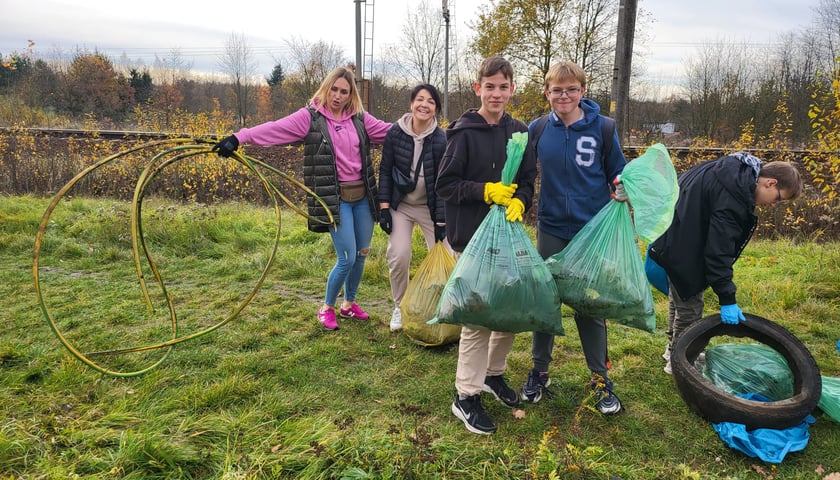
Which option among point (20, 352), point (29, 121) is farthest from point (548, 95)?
point (29, 121)

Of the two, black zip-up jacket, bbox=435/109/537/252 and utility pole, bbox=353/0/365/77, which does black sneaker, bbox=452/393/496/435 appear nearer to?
black zip-up jacket, bbox=435/109/537/252

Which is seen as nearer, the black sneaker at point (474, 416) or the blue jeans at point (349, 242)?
the black sneaker at point (474, 416)

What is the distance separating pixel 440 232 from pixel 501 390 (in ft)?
3.80

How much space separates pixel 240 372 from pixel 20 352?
1352 mm

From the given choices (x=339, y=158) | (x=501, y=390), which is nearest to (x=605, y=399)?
(x=501, y=390)

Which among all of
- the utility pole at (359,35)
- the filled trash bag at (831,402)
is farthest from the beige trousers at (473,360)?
the utility pole at (359,35)

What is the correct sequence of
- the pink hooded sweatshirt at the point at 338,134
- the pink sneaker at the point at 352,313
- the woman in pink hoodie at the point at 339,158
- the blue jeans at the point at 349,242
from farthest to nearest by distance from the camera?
the pink sneaker at the point at 352,313, the blue jeans at the point at 349,242, the woman in pink hoodie at the point at 339,158, the pink hooded sweatshirt at the point at 338,134

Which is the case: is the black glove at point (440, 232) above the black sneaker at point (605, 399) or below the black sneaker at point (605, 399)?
above

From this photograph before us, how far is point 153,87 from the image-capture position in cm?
3238

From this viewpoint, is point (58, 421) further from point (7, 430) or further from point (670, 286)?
point (670, 286)

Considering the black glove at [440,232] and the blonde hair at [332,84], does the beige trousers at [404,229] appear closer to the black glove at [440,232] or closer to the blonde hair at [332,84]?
the black glove at [440,232]

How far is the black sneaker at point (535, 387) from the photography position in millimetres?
2855

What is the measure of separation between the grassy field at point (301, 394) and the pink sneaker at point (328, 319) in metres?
0.06

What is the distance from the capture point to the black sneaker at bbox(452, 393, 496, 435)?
254 cm
